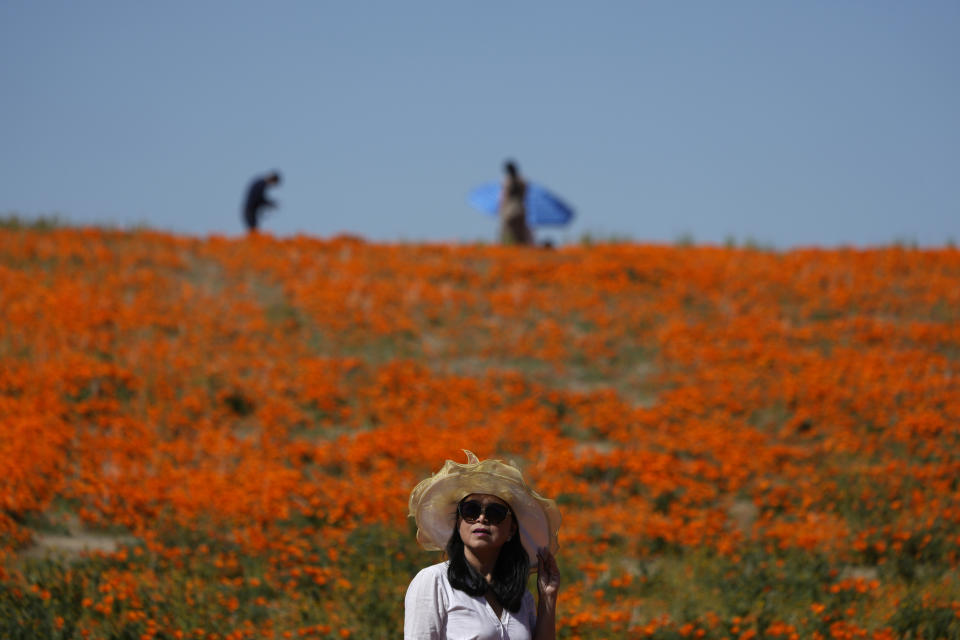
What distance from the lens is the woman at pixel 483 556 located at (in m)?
4.03

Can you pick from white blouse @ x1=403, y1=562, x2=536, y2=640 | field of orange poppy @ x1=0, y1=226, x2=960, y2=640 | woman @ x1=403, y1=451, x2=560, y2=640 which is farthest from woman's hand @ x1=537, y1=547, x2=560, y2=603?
field of orange poppy @ x1=0, y1=226, x2=960, y2=640

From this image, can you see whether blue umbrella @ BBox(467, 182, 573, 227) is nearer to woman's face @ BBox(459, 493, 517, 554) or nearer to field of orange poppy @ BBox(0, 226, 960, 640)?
field of orange poppy @ BBox(0, 226, 960, 640)

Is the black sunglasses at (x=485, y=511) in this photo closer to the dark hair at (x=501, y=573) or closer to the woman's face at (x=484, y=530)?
the woman's face at (x=484, y=530)

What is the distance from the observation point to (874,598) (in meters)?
8.61

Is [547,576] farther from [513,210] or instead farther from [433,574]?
[513,210]

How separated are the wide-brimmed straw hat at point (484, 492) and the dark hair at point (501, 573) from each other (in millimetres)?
52

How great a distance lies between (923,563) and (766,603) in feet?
8.70

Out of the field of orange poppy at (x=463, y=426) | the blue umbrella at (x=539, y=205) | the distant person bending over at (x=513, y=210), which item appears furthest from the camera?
the blue umbrella at (x=539, y=205)

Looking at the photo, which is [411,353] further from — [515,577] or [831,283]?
[515,577]

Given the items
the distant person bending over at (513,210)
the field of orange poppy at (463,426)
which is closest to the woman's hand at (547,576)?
the field of orange poppy at (463,426)

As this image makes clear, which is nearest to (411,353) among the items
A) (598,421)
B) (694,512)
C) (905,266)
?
(598,421)

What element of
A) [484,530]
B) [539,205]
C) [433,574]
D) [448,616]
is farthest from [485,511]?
[539,205]

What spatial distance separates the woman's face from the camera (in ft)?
13.7

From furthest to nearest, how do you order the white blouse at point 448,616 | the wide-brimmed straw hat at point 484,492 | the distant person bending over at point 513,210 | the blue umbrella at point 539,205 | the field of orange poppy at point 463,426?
the blue umbrella at point 539,205 < the distant person bending over at point 513,210 < the field of orange poppy at point 463,426 < the wide-brimmed straw hat at point 484,492 < the white blouse at point 448,616
